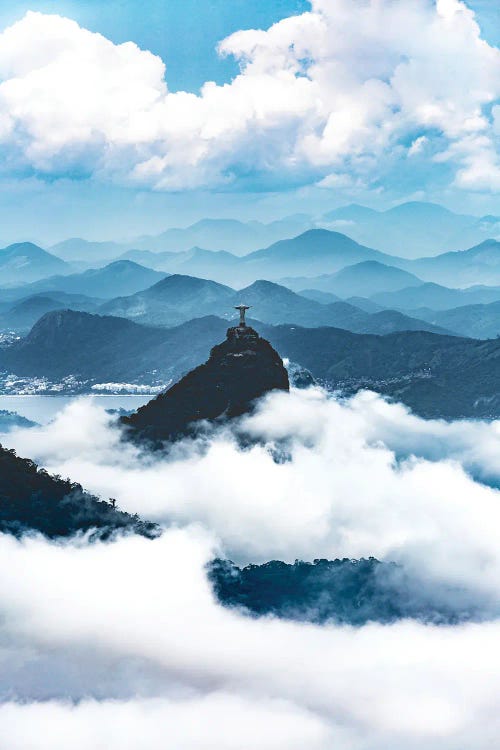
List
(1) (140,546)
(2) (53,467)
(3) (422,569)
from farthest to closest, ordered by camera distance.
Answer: (2) (53,467) → (3) (422,569) → (1) (140,546)

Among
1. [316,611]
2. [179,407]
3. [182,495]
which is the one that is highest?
[179,407]

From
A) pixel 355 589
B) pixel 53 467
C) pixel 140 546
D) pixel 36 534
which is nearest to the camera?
pixel 36 534

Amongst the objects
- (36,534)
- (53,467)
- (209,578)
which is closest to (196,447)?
(53,467)

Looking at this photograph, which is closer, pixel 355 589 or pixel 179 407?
pixel 355 589

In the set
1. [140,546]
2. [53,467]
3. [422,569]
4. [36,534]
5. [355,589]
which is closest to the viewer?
[36,534]

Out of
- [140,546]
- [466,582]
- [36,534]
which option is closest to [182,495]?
[140,546]

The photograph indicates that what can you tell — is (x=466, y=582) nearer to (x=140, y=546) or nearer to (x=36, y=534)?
(x=140, y=546)

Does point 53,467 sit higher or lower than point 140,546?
higher

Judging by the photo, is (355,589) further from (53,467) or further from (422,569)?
(53,467)

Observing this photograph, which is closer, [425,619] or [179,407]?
[425,619]
